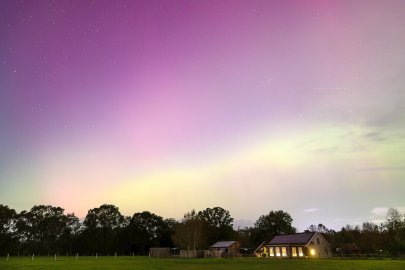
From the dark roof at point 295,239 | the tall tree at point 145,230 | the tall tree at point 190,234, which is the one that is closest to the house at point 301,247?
the dark roof at point 295,239

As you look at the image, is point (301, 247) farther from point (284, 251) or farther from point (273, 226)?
point (273, 226)

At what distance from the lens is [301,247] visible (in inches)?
3516

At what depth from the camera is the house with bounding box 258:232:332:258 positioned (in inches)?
3482

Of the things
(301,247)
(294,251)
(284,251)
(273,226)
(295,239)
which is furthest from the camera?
(273,226)

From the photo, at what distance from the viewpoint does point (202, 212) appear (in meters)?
143

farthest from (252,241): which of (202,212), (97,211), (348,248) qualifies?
(97,211)

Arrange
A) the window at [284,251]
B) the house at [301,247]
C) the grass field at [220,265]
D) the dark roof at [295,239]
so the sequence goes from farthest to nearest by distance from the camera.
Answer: the window at [284,251] → the dark roof at [295,239] → the house at [301,247] → the grass field at [220,265]

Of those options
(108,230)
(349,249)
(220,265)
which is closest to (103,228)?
(108,230)

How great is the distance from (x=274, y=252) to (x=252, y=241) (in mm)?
36759

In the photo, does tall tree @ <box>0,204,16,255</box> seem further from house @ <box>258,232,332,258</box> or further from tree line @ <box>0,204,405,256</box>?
house @ <box>258,232,332,258</box>

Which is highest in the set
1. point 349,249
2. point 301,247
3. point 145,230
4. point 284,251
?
point 145,230

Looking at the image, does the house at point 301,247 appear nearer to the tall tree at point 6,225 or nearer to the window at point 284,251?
the window at point 284,251

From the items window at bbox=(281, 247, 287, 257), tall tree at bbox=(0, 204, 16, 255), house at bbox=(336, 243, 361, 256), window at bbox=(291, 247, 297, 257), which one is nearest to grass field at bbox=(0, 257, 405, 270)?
house at bbox=(336, 243, 361, 256)

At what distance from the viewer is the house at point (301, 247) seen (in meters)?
88.4
